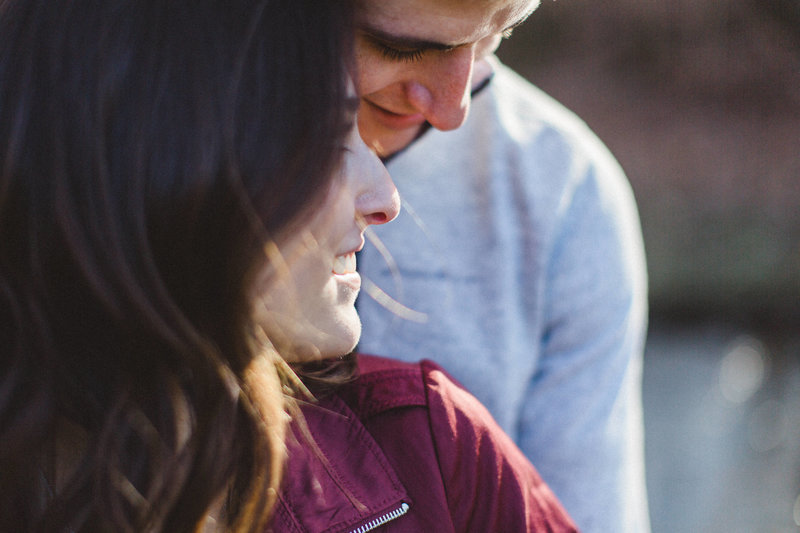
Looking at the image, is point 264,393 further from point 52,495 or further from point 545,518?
point 545,518

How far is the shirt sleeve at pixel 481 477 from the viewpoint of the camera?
3.23ft

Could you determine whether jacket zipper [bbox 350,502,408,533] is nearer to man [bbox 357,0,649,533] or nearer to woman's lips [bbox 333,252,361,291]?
woman's lips [bbox 333,252,361,291]

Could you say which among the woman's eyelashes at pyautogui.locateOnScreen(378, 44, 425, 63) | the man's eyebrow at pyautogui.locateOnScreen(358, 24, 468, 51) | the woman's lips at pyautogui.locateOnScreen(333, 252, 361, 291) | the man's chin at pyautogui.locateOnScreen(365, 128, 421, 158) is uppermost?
the man's eyebrow at pyautogui.locateOnScreen(358, 24, 468, 51)

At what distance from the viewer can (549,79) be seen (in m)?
3.33

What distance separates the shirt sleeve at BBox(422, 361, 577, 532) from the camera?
0.98 meters

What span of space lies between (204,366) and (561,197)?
2.45 ft

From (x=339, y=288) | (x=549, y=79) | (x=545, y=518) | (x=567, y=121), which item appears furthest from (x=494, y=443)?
(x=549, y=79)

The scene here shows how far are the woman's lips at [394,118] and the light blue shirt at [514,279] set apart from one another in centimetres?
26

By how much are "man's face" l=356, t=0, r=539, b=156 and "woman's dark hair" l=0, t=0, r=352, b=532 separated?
0.06m

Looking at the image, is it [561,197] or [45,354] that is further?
[561,197]

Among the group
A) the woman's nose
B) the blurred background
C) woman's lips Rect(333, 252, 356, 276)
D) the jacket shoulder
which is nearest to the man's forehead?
the woman's nose

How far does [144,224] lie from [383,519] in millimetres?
435

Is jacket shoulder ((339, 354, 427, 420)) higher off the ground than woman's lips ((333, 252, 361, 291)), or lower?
lower

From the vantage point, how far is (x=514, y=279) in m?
1.39
